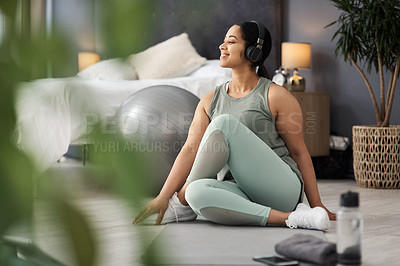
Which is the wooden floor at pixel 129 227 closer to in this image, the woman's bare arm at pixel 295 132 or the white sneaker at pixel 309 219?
the white sneaker at pixel 309 219

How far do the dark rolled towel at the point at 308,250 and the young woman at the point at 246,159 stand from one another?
412mm

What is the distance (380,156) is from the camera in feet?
12.5

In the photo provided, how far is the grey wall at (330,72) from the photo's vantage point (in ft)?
14.4

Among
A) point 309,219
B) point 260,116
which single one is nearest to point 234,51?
point 260,116

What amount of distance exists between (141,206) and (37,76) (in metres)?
0.07

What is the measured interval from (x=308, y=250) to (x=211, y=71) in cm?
267

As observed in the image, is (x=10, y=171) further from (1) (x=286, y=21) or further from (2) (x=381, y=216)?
(1) (x=286, y=21)

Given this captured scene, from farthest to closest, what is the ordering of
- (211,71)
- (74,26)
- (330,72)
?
(330,72), (211,71), (74,26)

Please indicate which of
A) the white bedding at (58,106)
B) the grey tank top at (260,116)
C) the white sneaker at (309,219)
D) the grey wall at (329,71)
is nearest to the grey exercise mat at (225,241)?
the white sneaker at (309,219)

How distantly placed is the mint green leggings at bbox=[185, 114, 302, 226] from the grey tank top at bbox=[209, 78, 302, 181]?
0.15 metres

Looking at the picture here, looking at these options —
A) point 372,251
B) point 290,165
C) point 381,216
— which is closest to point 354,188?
point 381,216

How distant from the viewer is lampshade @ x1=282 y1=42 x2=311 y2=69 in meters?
4.34

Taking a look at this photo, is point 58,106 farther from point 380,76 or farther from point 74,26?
point 380,76

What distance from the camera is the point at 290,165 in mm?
2469
